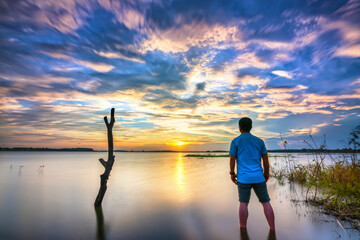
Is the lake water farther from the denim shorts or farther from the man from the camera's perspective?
the denim shorts

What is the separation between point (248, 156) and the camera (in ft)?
15.2

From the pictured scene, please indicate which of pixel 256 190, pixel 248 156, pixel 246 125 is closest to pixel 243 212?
pixel 256 190

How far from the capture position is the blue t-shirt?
4.55m

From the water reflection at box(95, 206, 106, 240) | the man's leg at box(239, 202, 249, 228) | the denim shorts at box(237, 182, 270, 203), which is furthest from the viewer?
the water reflection at box(95, 206, 106, 240)

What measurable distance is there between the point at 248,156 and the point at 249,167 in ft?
0.85

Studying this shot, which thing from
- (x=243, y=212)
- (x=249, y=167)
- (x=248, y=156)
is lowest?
(x=243, y=212)

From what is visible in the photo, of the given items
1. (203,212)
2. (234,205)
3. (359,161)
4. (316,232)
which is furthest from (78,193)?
(359,161)

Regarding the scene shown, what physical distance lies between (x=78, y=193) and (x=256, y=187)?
37.6 feet

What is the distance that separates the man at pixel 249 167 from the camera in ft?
14.9

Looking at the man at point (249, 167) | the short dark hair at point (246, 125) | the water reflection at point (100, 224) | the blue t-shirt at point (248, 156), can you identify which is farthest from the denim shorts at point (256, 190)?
the water reflection at point (100, 224)

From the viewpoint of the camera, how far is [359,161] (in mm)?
9492

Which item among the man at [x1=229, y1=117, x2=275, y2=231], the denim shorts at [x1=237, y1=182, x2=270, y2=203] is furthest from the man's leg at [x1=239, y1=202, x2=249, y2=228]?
the denim shorts at [x1=237, y1=182, x2=270, y2=203]

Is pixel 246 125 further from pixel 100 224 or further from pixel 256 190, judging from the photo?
pixel 100 224

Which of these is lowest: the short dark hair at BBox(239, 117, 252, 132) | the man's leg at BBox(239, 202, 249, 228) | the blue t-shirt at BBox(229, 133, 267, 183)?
the man's leg at BBox(239, 202, 249, 228)
